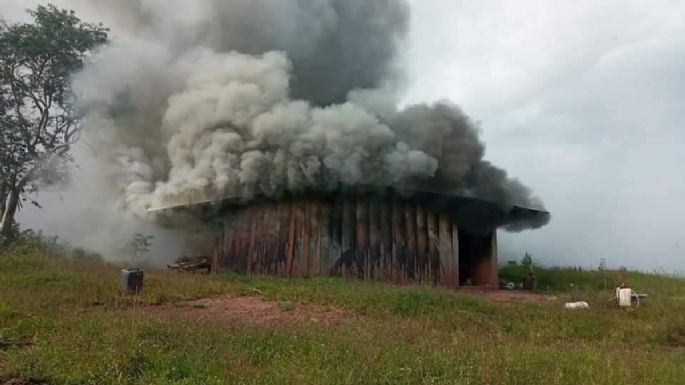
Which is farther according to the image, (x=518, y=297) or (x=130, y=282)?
(x=518, y=297)

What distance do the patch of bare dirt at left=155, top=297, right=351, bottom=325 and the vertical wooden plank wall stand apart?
450cm

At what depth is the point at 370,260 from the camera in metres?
15.3

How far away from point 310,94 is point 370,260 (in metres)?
7.88

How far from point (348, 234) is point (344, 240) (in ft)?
0.64

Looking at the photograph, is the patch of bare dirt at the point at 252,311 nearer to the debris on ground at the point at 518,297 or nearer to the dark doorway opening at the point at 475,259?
the debris on ground at the point at 518,297

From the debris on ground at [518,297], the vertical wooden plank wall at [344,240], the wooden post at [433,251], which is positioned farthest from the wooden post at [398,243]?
the debris on ground at [518,297]

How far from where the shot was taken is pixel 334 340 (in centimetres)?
661

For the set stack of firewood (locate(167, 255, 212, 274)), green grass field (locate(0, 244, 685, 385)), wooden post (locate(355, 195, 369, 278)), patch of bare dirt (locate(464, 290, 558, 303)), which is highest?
wooden post (locate(355, 195, 369, 278))

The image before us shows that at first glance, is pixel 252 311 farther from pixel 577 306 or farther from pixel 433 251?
pixel 433 251

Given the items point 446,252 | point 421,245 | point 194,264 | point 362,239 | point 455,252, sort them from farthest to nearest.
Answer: point 194,264 → point 455,252 → point 446,252 → point 421,245 → point 362,239

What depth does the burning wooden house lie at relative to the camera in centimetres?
1520

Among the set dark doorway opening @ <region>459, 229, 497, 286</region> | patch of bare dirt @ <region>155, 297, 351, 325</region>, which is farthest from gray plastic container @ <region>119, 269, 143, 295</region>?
dark doorway opening @ <region>459, 229, 497, 286</region>

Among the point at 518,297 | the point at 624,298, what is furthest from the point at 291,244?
the point at 624,298

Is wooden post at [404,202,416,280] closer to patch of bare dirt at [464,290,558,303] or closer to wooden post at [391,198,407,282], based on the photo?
wooden post at [391,198,407,282]
